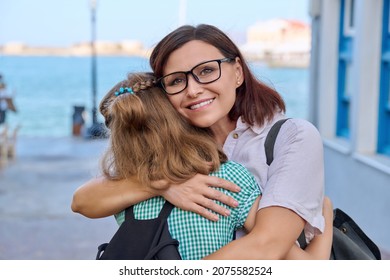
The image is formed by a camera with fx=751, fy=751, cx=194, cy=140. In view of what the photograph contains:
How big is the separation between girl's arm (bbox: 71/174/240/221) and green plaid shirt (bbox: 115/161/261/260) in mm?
20

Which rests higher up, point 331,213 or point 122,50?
point 331,213

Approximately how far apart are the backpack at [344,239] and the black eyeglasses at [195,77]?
21 cm

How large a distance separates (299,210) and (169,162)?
0.33 meters

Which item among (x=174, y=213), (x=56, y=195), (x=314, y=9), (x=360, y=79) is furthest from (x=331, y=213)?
(x=56, y=195)

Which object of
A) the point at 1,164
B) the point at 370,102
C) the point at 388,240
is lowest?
the point at 1,164

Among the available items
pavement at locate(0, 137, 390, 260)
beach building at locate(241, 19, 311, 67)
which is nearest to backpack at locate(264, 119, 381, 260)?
pavement at locate(0, 137, 390, 260)

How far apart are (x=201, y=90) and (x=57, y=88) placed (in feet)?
225

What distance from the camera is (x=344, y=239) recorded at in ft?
6.51

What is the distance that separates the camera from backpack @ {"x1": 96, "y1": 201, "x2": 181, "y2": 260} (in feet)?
5.72

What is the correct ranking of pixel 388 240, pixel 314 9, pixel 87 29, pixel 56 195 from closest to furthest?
pixel 388 240, pixel 314 9, pixel 56 195, pixel 87 29

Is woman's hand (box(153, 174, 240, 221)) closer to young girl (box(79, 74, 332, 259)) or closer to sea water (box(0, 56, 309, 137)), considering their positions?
young girl (box(79, 74, 332, 259))

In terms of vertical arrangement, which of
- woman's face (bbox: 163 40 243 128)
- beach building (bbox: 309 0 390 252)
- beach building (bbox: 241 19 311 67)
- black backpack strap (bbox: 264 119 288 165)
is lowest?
beach building (bbox: 241 19 311 67)
